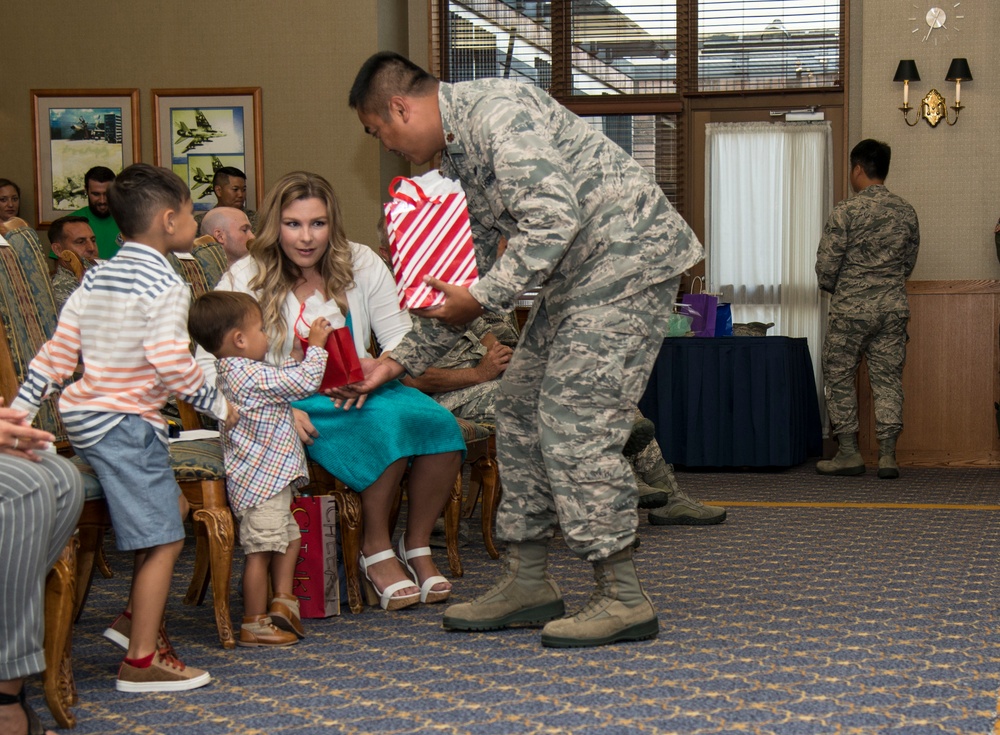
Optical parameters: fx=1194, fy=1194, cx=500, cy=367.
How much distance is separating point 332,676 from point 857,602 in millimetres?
1415

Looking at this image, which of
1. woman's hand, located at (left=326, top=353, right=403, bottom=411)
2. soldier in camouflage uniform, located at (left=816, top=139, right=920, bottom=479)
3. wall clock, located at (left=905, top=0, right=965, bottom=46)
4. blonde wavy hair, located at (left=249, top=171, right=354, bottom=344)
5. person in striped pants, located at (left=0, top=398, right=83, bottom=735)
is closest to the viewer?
person in striped pants, located at (left=0, top=398, right=83, bottom=735)

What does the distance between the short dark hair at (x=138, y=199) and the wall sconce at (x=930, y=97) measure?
18.2 ft

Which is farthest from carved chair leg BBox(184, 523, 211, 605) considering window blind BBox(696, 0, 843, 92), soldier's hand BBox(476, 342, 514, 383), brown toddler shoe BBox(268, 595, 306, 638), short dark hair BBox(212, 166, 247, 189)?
window blind BBox(696, 0, 843, 92)

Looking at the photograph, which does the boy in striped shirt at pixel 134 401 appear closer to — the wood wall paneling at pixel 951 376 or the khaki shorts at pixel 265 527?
the khaki shorts at pixel 265 527

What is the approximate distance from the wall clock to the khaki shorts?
5.71 meters

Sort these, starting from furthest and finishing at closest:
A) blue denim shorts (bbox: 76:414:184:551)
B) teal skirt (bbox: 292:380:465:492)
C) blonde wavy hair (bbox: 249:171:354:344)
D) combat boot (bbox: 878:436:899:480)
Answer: combat boot (bbox: 878:436:899:480), blonde wavy hair (bbox: 249:171:354:344), teal skirt (bbox: 292:380:465:492), blue denim shorts (bbox: 76:414:184:551)

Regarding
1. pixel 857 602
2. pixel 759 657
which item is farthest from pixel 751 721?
pixel 857 602

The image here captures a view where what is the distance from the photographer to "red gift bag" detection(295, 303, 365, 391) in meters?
2.83

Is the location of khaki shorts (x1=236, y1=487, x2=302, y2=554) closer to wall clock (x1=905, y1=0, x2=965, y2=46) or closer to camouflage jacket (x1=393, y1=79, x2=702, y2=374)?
camouflage jacket (x1=393, y1=79, x2=702, y2=374)

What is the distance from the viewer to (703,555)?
387 cm

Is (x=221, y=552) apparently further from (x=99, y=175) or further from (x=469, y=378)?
(x=99, y=175)

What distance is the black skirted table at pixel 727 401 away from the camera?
656 cm

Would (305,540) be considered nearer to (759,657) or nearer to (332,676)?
(332,676)

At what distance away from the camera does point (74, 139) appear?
7781 mm
